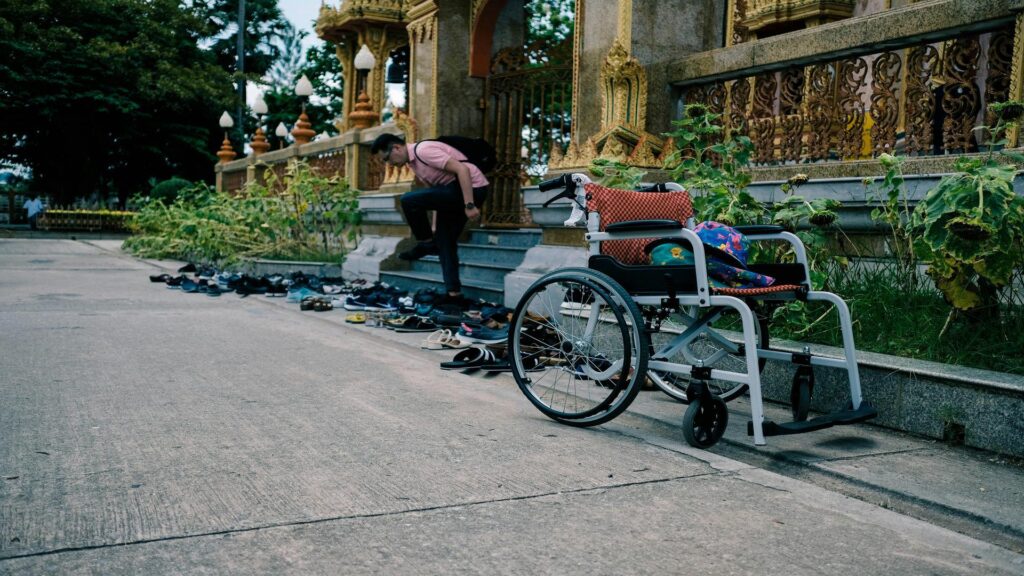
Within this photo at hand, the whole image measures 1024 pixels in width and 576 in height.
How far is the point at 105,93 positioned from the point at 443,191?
3300cm

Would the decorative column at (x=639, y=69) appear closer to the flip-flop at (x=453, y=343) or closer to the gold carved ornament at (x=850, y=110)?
the gold carved ornament at (x=850, y=110)

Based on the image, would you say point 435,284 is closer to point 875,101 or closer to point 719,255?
point 875,101

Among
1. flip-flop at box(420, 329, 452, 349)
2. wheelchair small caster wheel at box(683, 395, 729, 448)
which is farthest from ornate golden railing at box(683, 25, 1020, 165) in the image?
wheelchair small caster wheel at box(683, 395, 729, 448)

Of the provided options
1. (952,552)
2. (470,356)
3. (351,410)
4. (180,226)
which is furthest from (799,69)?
(180,226)

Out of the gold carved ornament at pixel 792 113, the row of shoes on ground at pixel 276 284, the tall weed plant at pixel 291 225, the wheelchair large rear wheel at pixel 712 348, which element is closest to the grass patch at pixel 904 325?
the wheelchair large rear wheel at pixel 712 348

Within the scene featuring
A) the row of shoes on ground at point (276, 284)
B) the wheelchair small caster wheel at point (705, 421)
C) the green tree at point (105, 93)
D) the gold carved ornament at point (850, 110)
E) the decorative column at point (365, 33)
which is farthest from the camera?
the green tree at point (105, 93)

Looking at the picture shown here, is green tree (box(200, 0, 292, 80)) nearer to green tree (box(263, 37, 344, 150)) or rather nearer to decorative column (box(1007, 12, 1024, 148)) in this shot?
green tree (box(263, 37, 344, 150))

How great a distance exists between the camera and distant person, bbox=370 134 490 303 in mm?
8375

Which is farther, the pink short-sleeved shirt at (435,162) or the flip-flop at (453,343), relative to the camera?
the pink short-sleeved shirt at (435,162)

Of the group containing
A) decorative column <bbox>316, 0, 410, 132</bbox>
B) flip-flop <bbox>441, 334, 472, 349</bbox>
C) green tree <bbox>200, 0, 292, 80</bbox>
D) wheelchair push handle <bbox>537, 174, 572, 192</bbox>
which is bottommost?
flip-flop <bbox>441, 334, 472, 349</bbox>

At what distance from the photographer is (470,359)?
6.01m

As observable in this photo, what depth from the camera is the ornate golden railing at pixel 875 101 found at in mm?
5410

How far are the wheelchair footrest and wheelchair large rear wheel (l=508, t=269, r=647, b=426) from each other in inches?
22.1

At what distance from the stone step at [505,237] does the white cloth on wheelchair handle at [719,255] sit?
5446 mm
